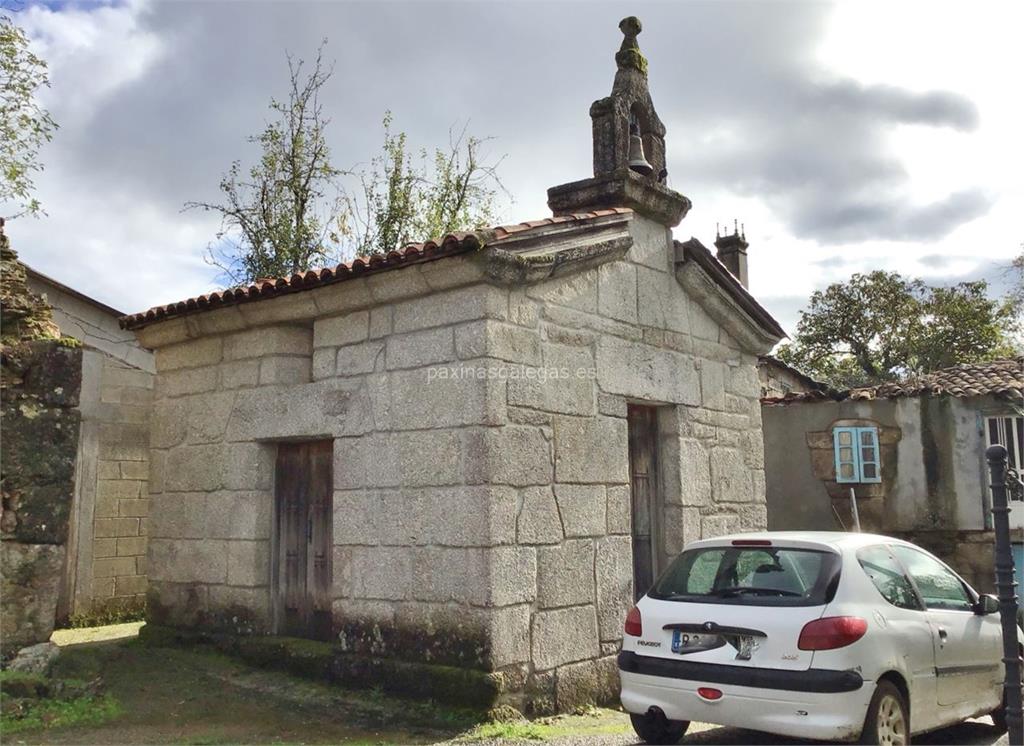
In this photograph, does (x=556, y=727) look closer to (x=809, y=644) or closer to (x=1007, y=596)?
(x=809, y=644)

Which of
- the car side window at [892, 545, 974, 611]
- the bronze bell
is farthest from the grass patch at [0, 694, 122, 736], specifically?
the bronze bell

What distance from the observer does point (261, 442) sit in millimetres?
7645

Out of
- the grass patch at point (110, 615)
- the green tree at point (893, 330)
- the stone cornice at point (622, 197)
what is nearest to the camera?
the stone cornice at point (622, 197)

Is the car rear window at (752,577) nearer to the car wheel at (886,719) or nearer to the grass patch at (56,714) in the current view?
the car wheel at (886,719)

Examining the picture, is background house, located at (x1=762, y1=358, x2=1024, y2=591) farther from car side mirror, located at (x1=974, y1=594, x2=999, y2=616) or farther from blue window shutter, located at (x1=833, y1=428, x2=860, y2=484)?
car side mirror, located at (x1=974, y1=594, x2=999, y2=616)

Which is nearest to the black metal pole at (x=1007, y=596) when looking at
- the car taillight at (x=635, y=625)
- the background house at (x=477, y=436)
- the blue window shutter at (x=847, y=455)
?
the car taillight at (x=635, y=625)

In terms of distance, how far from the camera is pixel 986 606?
5.70 metres

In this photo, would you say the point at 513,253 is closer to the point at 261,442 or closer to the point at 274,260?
the point at 261,442

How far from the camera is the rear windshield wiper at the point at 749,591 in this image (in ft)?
16.0

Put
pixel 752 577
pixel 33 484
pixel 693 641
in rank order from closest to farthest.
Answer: pixel 693 641
pixel 752 577
pixel 33 484

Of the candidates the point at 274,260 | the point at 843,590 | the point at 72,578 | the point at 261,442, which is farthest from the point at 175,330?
the point at 274,260

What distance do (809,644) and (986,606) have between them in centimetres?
189

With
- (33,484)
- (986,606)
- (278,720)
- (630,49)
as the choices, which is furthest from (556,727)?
(630,49)

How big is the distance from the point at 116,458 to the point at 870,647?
28.2 ft
